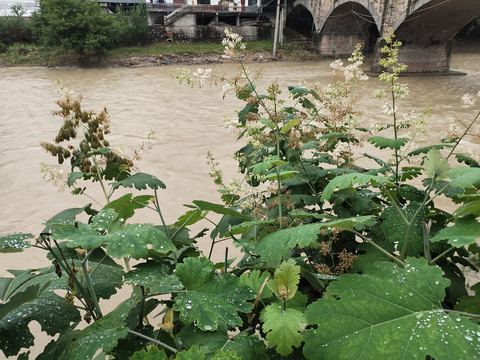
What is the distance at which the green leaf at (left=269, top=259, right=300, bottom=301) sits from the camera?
2.58ft

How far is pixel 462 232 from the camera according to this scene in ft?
2.99

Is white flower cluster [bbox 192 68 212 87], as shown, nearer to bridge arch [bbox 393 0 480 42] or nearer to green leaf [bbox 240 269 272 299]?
green leaf [bbox 240 269 272 299]

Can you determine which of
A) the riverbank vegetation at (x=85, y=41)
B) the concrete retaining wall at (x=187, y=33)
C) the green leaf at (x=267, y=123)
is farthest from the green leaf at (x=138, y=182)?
the concrete retaining wall at (x=187, y=33)

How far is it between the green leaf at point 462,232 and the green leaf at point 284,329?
1.32ft

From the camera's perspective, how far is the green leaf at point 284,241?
89 centimetres

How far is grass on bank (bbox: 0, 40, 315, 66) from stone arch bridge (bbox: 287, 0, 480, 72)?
6.53 ft

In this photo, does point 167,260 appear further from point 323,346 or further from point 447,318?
point 447,318

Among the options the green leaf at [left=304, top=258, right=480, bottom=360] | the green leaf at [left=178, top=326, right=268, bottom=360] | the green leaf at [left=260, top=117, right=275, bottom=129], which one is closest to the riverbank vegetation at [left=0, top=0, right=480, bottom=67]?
the green leaf at [left=260, top=117, right=275, bottom=129]

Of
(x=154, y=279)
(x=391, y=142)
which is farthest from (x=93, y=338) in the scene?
(x=391, y=142)

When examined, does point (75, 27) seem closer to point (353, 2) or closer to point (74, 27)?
point (74, 27)

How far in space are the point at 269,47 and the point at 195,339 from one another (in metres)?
24.0

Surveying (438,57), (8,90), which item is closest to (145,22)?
(8,90)

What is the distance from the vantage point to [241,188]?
167cm

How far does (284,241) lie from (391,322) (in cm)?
32
